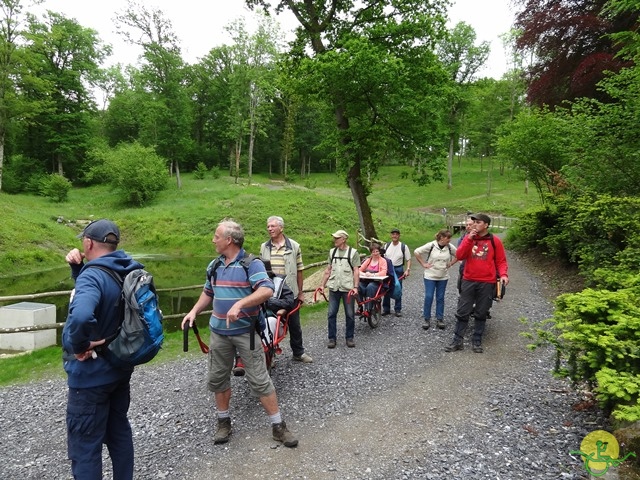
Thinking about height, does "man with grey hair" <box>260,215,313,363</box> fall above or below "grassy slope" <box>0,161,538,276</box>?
above

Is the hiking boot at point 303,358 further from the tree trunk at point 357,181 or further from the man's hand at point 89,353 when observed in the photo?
the tree trunk at point 357,181

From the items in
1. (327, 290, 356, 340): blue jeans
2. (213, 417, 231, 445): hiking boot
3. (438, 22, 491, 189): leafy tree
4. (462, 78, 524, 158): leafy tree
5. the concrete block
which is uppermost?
(438, 22, 491, 189): leafy tree

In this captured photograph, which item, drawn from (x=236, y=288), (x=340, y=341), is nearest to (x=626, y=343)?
(x=236, y=288)

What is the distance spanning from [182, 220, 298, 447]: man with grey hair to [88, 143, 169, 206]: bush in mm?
30870

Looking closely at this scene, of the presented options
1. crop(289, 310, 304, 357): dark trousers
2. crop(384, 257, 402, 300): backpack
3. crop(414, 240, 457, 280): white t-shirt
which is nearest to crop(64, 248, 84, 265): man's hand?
crop(289, 310, 304, 357): dark trousers

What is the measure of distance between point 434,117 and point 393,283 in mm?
7861

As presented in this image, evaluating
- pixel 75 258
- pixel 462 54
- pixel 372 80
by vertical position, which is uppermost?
pixel 462 54

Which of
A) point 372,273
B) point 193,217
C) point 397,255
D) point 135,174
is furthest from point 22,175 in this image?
point 372,273

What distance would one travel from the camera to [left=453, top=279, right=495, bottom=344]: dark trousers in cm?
595

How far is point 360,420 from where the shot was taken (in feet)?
14.0

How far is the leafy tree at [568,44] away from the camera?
1220 centimetres

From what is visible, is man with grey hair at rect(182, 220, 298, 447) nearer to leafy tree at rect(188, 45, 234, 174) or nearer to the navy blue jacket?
the navy blue jacket

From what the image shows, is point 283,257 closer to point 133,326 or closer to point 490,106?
point 133,326

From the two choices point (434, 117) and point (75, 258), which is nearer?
point (75, 258)
